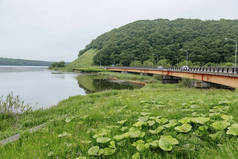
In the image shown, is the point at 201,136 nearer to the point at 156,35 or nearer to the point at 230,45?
the point at 230,45

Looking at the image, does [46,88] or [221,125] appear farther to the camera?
[46,88]

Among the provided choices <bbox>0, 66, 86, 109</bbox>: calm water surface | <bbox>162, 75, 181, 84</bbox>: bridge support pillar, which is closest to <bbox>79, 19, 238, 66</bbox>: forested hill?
<bbox>162, 75, 181, 84</bbox>: bridge support pillar

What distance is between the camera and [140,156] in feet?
8.27

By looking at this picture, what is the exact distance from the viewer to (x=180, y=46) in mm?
114188

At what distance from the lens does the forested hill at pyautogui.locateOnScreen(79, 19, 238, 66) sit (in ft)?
291

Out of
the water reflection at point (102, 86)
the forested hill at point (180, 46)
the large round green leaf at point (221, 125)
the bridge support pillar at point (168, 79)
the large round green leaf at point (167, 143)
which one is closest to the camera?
the large round green leaf at point (167, 143)

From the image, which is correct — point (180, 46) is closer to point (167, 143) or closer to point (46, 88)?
point (46, 88)

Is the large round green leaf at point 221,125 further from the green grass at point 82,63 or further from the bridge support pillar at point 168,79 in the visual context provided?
the green grass at point 82,63

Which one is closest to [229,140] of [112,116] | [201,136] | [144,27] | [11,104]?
[201,136]

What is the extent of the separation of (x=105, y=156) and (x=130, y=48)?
13536cm

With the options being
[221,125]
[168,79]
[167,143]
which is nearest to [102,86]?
[168,79]

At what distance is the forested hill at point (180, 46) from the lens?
3494 inches

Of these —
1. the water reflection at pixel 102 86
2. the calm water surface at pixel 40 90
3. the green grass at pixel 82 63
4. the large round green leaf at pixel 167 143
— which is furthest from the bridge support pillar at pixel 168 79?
the green grass at pixel 82 63

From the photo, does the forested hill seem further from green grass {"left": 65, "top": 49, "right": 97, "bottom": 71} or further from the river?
the river
